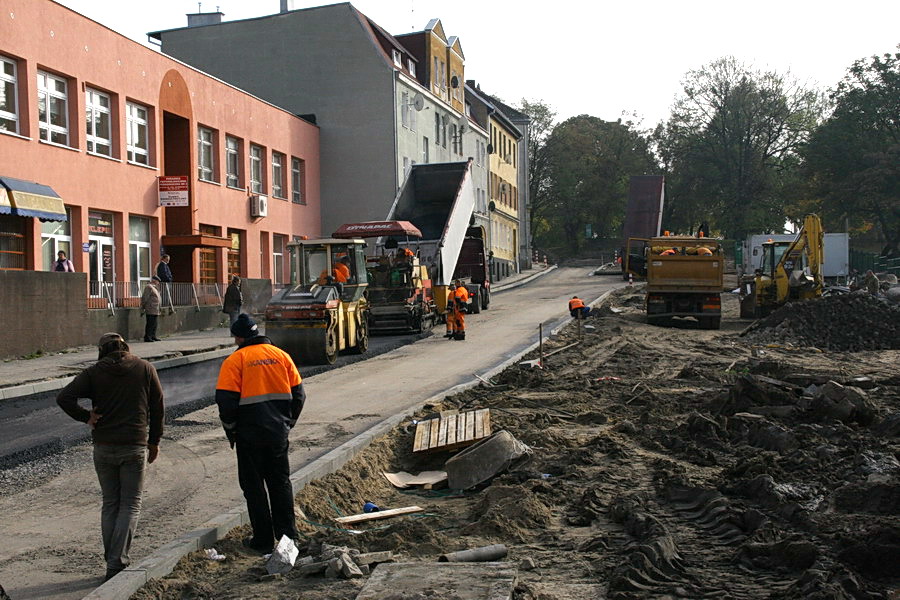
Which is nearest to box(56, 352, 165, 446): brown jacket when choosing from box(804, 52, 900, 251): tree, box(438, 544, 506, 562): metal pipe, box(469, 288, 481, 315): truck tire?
box(438, 544, 506, 562): metal pipe

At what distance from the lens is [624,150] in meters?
86.4

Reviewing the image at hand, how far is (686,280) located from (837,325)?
4581mm

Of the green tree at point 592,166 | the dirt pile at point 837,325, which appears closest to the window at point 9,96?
the dirt pile at point 837,325

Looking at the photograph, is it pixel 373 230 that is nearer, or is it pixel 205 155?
pixel 373 230

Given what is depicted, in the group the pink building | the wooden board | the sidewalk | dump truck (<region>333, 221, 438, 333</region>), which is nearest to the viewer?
the wooden board

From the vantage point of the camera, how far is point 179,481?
9312mm

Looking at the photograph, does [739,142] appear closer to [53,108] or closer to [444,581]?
[53,108]

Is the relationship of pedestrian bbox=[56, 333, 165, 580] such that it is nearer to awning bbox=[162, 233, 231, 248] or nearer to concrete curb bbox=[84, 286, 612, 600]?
concrete curb bbox=[84, 286, 612, 600]

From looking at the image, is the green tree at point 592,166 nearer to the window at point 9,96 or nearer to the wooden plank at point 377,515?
the window at point 9,96

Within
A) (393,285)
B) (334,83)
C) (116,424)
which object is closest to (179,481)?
(116,424)

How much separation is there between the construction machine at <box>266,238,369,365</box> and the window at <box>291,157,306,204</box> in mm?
19454

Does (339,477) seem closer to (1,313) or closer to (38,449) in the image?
(38,449)

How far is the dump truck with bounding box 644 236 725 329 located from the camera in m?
28.0

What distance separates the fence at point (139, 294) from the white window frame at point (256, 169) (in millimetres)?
6430
